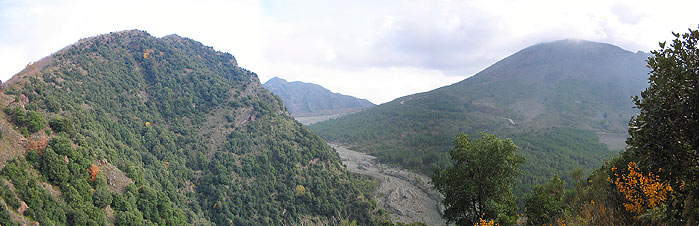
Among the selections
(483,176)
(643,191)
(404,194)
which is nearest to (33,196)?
(483,176)

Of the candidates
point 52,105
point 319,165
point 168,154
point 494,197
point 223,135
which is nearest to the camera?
point 494,197

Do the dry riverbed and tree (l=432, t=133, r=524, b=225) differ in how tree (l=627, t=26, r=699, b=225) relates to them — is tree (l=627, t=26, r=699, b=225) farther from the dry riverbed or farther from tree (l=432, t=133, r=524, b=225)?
the dry riverbed

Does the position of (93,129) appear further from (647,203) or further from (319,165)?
(647,203)

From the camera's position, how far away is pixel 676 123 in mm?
5766

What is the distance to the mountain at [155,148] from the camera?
21094 millimetres

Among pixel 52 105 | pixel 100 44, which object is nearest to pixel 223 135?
pixel 52 105

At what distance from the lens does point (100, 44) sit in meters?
51.5

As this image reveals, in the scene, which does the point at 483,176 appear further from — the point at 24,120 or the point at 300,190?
the point at 300,190

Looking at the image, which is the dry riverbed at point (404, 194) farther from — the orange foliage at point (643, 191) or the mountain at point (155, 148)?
the orange foliage at point (643, 191)

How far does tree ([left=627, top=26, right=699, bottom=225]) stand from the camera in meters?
5.64

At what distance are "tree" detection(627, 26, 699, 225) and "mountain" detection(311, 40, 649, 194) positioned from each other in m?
44.1

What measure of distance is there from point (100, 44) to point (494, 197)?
199 feet

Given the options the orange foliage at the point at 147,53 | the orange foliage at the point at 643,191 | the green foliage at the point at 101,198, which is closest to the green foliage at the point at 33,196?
the green foliage at the point at 101,198

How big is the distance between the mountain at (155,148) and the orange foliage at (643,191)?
25.0 meters
